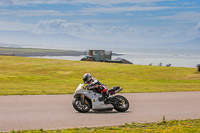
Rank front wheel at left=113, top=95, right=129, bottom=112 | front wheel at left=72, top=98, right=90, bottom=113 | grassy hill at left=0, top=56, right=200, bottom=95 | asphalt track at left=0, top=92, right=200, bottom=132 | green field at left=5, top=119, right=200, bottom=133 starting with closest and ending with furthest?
green field at left=5, top=119, right=200, bottom=133, asphalt track at left=0, top=92, right=200, bottom=132, front wheel at left=72, top=98, right=90, bottom=113, front wheel at left=113, top=95, right=129, bottom=112, grassy hill at left=0, top=56, right=200, bottom=95

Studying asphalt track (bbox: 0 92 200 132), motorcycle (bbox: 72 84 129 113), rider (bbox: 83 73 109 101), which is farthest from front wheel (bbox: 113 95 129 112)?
rider (bbox: 83 73 109 101)

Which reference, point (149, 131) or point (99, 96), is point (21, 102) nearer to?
point (99, 96)

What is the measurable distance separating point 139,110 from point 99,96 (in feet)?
6.07

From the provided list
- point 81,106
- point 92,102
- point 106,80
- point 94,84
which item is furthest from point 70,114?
point 106,80

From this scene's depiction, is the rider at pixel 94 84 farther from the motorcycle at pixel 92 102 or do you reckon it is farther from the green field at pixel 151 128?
the green field at pixel 151 128

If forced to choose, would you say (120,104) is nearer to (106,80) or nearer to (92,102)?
(92,102)

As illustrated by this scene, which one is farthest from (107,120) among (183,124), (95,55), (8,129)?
(95,55)

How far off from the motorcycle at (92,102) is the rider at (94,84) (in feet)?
0.40

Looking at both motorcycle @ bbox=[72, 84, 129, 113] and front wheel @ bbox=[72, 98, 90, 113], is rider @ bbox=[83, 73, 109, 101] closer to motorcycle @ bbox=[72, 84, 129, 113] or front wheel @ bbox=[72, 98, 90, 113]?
motorcycle @ bbox=[72, 84, 129, 113]

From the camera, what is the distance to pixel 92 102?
1245 cm

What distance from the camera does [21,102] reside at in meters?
14.5

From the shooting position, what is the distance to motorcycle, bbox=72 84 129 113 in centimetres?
1241

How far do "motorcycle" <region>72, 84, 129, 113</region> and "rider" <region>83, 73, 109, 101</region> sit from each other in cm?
12

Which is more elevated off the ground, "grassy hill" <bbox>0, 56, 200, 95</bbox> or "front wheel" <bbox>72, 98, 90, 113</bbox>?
"grassy hill" <bbox>0, 56, 200, 95</bbox>
